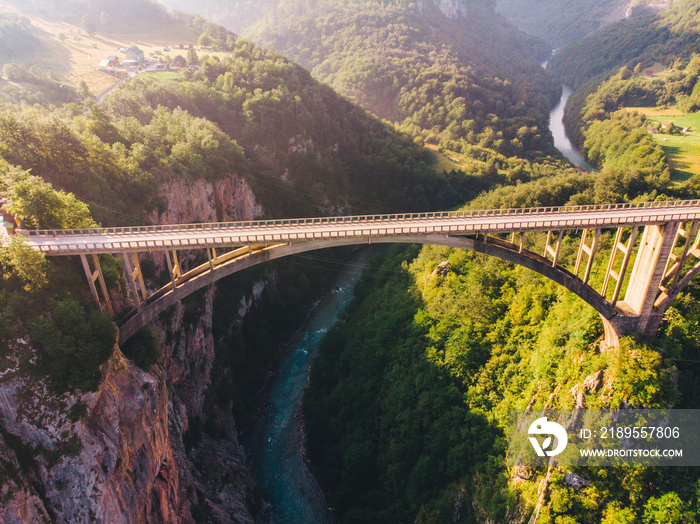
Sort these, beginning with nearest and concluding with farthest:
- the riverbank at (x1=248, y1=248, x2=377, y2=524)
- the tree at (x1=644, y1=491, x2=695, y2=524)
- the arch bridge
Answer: the tree at (x1=644, y1=491, x2=695, y2=524) < the arch bridge < the riverbank at (x1=248, y1=248, x2=377, y2=524)

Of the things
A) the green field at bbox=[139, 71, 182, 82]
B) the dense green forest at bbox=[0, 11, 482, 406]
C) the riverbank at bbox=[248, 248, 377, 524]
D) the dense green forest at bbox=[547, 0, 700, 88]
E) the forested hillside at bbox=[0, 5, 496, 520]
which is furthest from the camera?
the dense green forest at bbox=[547, 0, 700, 88]

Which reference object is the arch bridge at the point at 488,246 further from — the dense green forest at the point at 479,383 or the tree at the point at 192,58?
the tree at the point at 192,58

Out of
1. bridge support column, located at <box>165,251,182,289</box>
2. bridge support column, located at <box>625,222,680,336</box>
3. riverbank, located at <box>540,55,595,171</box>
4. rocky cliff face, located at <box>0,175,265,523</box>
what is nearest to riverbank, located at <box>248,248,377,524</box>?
rocky cliff face, located at <box>0,175,265,523</box>

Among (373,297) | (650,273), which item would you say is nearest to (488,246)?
(650,273)

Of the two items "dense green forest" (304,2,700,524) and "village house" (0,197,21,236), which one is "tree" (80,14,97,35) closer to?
"village house" (0,197,21,236)

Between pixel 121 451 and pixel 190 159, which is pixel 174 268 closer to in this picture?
pixel 121 451

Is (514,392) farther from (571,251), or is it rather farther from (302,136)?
(302,136)

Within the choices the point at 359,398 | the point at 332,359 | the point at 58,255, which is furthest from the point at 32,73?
the point at 359,398

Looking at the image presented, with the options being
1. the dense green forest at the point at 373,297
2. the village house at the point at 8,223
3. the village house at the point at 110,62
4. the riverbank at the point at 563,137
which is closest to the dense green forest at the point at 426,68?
the riverbank at the point at 563,137
